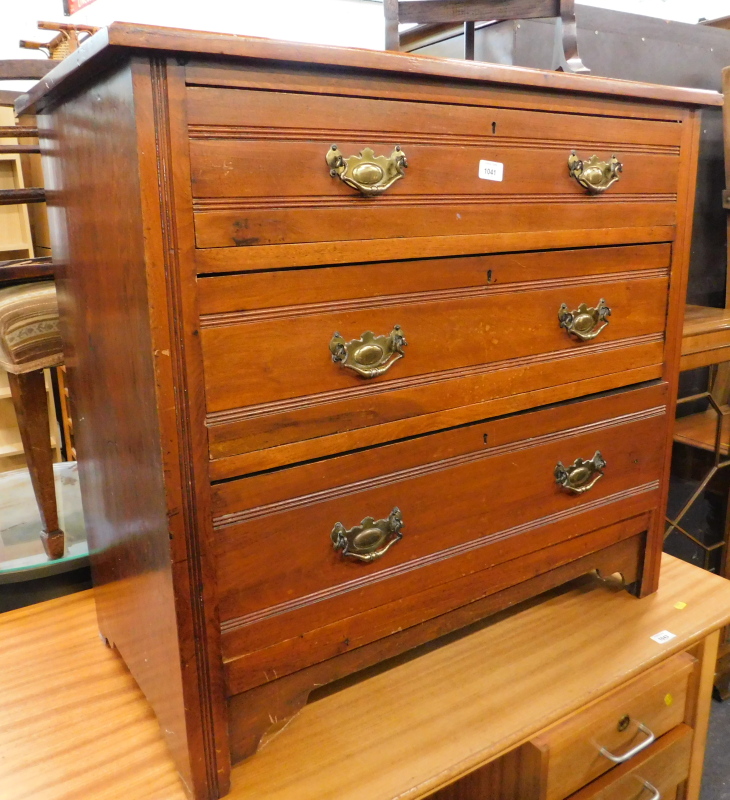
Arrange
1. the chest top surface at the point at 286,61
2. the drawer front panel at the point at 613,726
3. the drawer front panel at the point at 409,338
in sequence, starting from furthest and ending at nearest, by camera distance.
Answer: the drawer front panel at the point at 613,726, the drawer front panel at the point at 409,338, the chest top surface at the point at 286,61

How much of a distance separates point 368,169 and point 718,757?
1.64 meters

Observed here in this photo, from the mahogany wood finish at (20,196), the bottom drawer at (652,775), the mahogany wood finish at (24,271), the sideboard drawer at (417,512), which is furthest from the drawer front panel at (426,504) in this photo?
the mahogany wood finish at (20,196)

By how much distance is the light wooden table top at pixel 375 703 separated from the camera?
0.87 meters

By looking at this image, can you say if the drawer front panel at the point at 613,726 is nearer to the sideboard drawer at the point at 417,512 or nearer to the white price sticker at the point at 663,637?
the white price sticker at the point at 663,637

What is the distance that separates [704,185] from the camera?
1.90m

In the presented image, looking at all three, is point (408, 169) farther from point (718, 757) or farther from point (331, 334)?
point (718, 757)

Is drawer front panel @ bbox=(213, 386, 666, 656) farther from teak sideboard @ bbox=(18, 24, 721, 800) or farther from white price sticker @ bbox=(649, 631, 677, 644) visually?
white price sticker @ bbox=(649, 631, 677, 644)

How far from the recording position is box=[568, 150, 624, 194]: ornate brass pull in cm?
94

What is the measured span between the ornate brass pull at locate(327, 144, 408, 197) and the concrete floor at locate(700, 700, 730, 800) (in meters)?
1.51

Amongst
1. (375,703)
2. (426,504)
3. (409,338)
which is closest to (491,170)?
(409,338)

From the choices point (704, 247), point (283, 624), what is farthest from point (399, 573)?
point (704, 247)

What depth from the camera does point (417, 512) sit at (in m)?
0.92

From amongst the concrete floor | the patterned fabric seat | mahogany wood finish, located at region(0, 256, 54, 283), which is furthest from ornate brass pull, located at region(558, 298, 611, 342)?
the concrete floor

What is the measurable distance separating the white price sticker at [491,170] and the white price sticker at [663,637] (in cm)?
74
